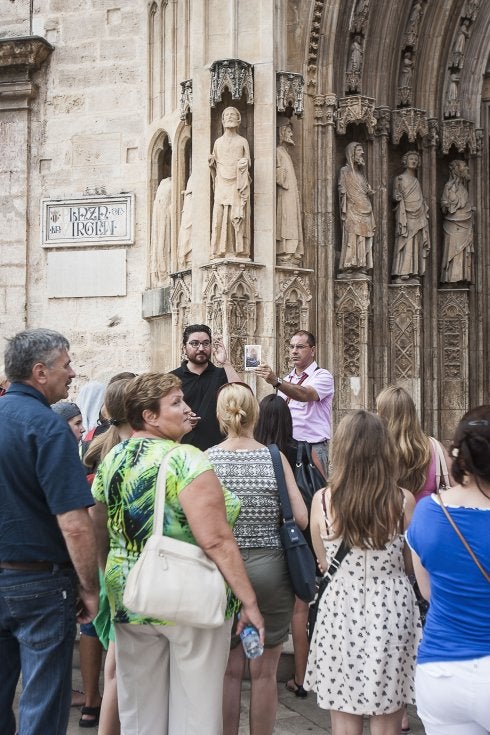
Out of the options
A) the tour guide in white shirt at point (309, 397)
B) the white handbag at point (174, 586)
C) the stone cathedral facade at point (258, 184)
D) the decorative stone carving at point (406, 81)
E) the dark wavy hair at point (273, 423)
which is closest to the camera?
the white handbag at point (174, 586)

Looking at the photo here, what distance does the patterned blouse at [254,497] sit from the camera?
13.1 feet

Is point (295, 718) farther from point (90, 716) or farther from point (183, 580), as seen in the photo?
point (183, 580)

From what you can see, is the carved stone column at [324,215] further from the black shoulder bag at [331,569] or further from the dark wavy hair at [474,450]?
the dark wavy hair at [474,450]

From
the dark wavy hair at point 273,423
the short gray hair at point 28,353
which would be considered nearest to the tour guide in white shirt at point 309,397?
the dark wavy hair at point 273,423

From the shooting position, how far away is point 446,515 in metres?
2.81

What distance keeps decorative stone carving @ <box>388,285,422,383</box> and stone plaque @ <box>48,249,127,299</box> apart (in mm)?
2854

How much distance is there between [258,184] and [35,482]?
244 inches

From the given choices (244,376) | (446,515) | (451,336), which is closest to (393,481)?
(446,515)

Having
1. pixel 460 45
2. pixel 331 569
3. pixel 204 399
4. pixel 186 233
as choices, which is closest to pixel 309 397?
pixel 204 399

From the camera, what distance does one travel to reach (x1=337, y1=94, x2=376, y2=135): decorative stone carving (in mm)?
9688

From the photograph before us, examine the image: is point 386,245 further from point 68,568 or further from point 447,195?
point 68,568

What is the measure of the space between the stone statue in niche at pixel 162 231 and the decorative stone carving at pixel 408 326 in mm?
2335

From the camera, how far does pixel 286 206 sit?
30.3ft

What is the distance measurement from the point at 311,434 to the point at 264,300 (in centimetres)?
268
